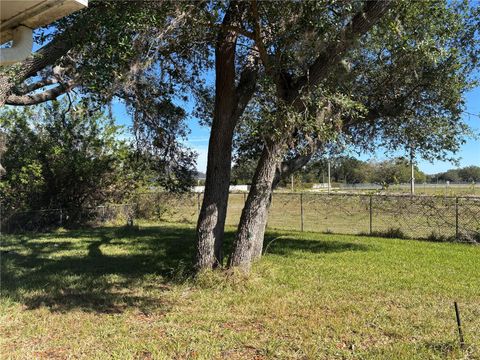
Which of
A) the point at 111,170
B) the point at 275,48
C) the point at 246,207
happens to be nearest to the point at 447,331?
the point at 246,207

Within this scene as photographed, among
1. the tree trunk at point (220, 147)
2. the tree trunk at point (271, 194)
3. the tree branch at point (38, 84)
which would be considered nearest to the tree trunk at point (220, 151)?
the tree trunk at point (220, 147)

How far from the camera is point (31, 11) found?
103 inches

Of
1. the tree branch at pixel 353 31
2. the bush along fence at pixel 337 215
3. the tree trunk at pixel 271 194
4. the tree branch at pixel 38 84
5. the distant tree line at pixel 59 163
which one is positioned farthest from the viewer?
the distant tree line at pixel 59 163

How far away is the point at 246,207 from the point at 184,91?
340 centimetres

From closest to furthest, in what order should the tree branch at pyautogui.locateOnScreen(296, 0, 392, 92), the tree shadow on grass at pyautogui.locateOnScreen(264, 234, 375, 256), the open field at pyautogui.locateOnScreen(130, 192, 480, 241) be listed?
the tree branch at pyautogui.locateOnScreen(296, 0, 392, 92) < the tree shadow on grass at pyautogui.locateOnScreen(264, 234, 375, 256) < the open field at pyautogui.locateOnScreen(130, 192, 480, 241)

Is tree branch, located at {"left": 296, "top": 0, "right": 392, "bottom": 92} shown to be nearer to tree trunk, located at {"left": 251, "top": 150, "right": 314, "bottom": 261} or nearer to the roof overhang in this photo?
tree trunk, located at {"left": 251, "top": 150, "right": 314, "bottom": 261}

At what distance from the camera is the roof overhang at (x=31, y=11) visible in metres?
2.53

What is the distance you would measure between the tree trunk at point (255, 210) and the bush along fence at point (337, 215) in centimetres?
858

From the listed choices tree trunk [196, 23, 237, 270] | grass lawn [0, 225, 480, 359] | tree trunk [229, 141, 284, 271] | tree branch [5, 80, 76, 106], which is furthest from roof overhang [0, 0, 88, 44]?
tree branch [5, 80, 76, 106]

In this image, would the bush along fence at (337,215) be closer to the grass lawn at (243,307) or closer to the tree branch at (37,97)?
the grass lawn at (243,307)

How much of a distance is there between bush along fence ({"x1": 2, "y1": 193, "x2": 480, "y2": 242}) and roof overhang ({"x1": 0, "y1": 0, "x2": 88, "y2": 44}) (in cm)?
1395

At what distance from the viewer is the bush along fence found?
47.0 feet

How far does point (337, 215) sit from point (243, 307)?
41.3 feet

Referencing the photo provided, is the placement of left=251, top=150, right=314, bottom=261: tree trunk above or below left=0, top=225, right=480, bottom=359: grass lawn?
above
